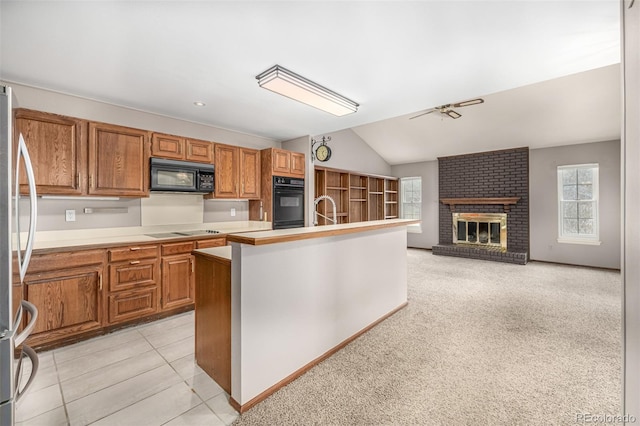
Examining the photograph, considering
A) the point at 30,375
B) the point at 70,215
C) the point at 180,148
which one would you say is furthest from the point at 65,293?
the point at 180,148

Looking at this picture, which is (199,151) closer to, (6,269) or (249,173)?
(249,173)

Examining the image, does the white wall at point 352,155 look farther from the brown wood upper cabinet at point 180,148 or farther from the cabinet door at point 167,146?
the cabinet door at point 167,146

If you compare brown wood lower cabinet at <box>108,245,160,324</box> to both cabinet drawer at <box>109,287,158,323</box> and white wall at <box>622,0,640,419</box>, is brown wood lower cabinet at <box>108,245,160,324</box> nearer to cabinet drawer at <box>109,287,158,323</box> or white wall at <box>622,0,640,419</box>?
cabinet drawer at <box>109,287,158,323</box>

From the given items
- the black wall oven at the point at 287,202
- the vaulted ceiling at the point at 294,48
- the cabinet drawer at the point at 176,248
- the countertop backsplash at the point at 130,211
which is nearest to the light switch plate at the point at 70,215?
the countertop backsplash at the point at 130,211

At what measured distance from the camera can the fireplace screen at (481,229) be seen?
691cm

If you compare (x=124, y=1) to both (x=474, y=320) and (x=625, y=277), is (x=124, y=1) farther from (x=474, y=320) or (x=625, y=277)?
(x=474, y=320)

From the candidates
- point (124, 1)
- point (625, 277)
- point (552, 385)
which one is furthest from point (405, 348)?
point (124, 1)

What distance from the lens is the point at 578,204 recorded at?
6070 millimetres

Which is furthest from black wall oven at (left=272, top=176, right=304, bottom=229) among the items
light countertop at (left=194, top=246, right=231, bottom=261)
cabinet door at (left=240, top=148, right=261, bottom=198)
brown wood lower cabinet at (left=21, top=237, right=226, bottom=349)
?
light countertop at (left=194, top=246, right=231, bottom=261)

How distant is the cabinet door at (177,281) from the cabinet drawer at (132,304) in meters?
0.11

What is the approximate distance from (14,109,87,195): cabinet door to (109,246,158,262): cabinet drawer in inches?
28.6

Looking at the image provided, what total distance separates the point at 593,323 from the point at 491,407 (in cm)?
235

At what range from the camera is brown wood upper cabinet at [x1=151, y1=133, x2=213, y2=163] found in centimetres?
346

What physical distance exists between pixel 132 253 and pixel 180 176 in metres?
1.12
